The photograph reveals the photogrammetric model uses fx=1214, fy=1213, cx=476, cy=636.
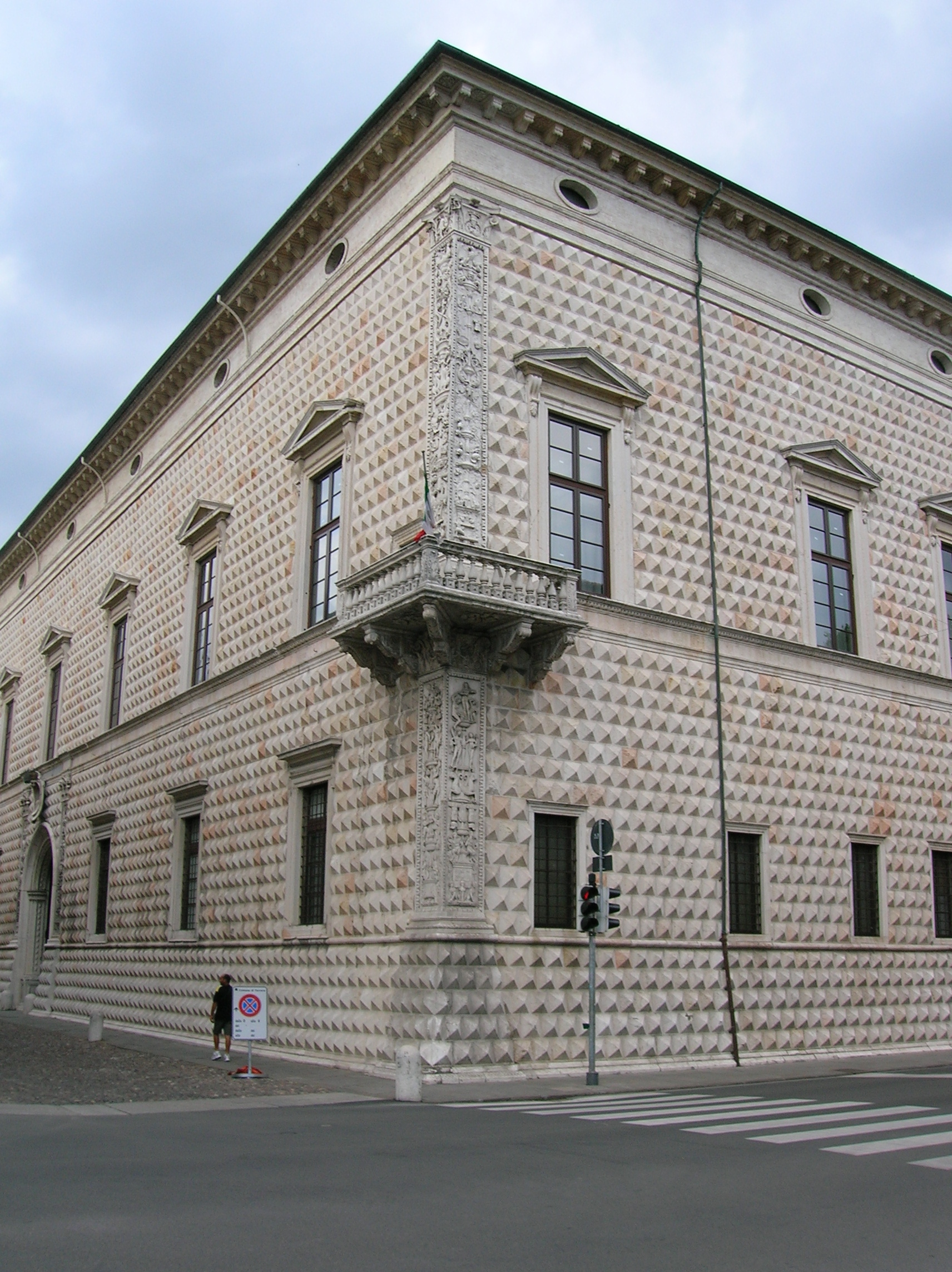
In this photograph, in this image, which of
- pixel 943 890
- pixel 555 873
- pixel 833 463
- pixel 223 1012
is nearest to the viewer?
pixel 555 873

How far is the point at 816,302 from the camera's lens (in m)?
25.2

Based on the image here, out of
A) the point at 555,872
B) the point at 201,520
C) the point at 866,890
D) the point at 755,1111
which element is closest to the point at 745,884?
the point at 866,890

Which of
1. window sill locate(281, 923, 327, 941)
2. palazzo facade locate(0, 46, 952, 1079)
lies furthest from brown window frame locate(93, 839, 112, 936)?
window sill locate(281, 923, 327, 941)

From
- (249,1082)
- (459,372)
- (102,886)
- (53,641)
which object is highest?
(459,372)

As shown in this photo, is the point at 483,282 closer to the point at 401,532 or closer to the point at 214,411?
the point at 401,532

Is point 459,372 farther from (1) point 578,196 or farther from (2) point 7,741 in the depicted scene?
(2) point 7,741

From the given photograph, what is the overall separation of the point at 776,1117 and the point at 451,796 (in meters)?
6.35

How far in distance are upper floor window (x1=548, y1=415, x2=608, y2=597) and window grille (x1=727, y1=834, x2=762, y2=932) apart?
4.87 m

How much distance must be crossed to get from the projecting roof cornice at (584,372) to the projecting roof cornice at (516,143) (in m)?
3.79

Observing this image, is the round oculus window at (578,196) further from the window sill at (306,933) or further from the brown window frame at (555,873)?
the window sill at (306,933)

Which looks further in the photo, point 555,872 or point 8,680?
point 8,680

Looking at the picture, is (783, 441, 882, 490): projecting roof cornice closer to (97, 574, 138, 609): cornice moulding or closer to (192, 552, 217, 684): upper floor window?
(192, 552, 217, 684): upper floor window

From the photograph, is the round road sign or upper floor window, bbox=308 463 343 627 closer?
the round road sign

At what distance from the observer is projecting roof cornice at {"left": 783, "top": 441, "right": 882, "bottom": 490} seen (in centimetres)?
2339
